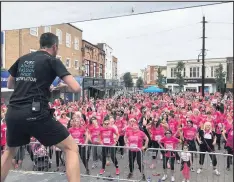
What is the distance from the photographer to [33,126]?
2055 mm

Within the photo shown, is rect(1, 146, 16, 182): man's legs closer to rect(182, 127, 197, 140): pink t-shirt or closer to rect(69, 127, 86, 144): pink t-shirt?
rect(69, 127, 86, 144): pink t-shirt

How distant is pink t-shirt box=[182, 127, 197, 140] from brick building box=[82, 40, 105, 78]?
2.77 metres

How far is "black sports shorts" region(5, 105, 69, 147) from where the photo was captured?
6.72 ft

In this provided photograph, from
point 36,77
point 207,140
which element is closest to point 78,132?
point 207,140

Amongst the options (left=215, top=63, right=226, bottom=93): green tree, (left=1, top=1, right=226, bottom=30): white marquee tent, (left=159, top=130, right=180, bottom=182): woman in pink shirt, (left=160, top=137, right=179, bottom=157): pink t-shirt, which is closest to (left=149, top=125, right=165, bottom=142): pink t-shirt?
(left=159, top=130, right=180, bottom=182): woman in pink shirt

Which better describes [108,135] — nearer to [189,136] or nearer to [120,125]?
Result: [120,125]

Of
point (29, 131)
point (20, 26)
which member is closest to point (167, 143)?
point (20, 26)

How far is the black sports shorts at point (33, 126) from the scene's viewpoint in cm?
205

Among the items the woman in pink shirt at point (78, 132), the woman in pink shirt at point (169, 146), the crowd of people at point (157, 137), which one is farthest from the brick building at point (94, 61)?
the woman in pink shirt at point (169, 146)

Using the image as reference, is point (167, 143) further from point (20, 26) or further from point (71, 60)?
point (20, 26)

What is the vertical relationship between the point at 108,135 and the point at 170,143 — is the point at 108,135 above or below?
above

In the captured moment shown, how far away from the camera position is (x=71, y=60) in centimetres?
679

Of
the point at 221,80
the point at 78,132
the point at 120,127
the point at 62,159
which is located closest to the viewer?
the point at 221,80

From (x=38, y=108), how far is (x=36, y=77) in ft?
0.76
